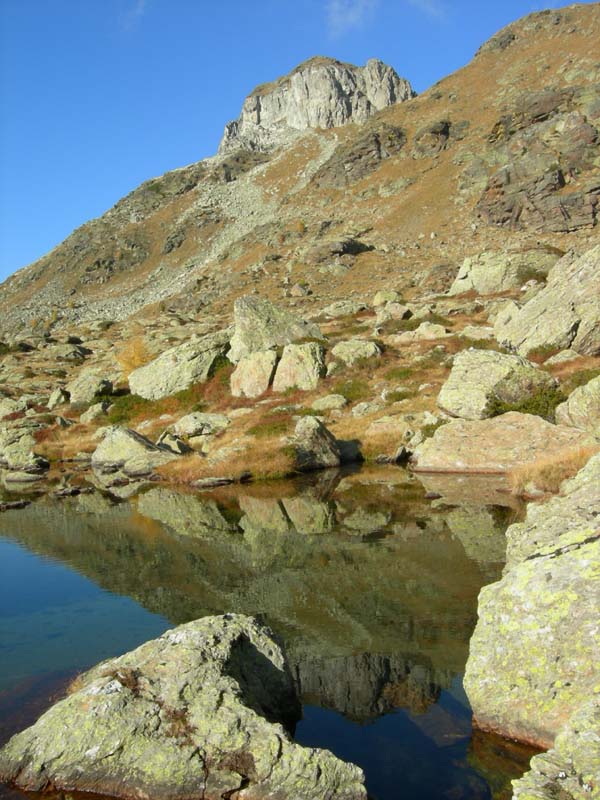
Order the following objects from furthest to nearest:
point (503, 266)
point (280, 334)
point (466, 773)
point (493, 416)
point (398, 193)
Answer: point (398, 193) → point (503, 266) → point (280, 334) → point (493, 416) → point (466, 773)

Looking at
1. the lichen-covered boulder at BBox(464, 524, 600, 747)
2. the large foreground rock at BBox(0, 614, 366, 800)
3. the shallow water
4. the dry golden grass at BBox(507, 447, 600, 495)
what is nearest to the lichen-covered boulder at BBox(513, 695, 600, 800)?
the lichen-covered boulder at BBox(464, 524, 600, 747)

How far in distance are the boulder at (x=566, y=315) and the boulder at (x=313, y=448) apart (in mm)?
16881

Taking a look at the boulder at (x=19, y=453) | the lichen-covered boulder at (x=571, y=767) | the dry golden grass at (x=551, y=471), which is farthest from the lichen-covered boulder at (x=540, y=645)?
the boulder at (x=19, y=453)

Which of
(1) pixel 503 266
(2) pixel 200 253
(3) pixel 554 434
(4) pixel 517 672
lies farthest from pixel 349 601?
(2) pixel 200 253

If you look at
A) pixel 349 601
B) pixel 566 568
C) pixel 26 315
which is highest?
pixel 26 315

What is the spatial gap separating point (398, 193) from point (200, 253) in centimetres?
6170

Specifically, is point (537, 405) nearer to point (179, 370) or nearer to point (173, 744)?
point (173, 744)

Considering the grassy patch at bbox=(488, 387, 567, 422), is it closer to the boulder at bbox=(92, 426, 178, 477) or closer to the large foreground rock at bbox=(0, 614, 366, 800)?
the boulder at bbox=(92, 426, 178, 477)

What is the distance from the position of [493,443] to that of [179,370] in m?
35.2

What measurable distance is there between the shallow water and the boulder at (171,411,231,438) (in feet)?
39.6

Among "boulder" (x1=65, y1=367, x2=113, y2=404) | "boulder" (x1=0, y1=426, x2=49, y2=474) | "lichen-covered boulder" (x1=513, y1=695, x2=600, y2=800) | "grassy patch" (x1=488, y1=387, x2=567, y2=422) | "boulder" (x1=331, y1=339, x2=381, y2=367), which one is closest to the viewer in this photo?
"lichen-covered boulder" (x1=513, y1=695, x2=600, y2=800)

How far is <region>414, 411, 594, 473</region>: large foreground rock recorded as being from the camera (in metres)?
30.3

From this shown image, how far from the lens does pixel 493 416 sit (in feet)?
113

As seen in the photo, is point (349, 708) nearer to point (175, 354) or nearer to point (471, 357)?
point (471, 357)
